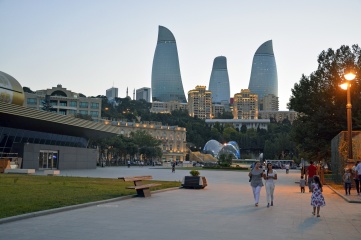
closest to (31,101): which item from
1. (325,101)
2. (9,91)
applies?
(9,91)

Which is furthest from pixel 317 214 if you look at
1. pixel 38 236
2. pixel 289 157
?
pixel 289 157

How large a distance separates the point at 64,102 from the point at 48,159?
A: 279 ft

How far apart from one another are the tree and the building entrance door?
3072 cm

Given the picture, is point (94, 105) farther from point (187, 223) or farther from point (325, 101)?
point (187, 223)

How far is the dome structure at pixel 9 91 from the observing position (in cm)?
4736

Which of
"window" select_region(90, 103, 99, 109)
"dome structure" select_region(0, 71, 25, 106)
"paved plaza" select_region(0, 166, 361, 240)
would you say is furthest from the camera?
"window" select_region(90, 103, 99, 109)

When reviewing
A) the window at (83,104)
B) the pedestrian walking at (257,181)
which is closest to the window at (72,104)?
the window at (83,104)

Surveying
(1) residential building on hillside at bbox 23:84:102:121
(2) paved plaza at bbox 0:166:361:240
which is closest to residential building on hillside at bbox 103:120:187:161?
(1) residential building on hillside at bbox 23:84:102:121

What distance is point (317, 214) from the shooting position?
12.8 meters

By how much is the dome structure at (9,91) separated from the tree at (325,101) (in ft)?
106

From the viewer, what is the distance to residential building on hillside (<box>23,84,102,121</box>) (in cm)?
13038

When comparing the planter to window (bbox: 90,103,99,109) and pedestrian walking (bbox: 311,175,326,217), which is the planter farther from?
window (bbox: 90,103,99,109)

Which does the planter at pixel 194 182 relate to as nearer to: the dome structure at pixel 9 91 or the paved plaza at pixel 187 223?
the paved plaza at pixel 187 223

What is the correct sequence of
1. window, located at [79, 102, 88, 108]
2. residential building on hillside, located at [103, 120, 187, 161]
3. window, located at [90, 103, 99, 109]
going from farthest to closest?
1. residential building on hillside, located at [103, 120, 187, 161]
2. window, located at [90, 103, 99, 109]
3. window, located at [79, 102, 88, 108]
